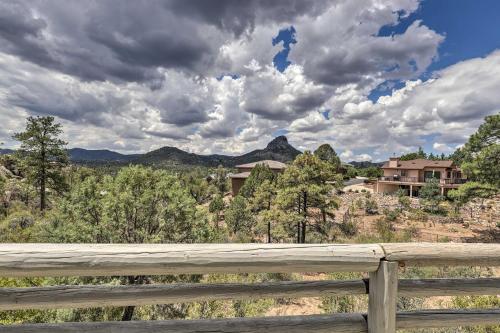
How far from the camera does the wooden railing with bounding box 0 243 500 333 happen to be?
1.31 metres

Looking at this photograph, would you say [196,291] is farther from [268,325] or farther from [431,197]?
[431,197]

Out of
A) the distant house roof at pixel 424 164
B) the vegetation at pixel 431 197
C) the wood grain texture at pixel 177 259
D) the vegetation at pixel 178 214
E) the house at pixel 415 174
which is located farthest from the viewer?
the distant house roof at pixel 424 164

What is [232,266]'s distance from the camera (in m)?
1.39

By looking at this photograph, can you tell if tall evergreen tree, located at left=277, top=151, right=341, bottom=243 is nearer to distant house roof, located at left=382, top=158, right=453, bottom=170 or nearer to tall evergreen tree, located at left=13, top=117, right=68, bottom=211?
tall evergreen tree, located at left=13, top=117, right=68, bottom=211

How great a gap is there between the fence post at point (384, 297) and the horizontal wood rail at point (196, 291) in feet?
0.42

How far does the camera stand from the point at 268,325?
4.94ft

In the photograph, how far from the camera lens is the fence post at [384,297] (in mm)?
1493

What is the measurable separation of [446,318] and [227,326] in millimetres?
1307

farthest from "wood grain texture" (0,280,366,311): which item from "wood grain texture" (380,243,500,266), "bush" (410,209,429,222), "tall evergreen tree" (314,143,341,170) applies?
"tall evergreen tree" (314,143,341,170)

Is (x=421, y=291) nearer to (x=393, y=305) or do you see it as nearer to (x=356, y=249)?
(x=393, y=305)

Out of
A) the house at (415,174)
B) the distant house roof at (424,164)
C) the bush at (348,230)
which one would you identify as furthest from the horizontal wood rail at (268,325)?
the distant house roof at (424,164)

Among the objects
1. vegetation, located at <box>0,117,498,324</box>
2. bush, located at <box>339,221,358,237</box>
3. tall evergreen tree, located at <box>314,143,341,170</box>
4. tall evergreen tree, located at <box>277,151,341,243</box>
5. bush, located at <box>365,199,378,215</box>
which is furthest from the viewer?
tall evergreen tree, located at <box>314,143,341,170</box>

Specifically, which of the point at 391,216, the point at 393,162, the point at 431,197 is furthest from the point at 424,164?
the point at 391,216

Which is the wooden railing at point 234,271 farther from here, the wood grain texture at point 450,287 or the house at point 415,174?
the house at point 415,174
